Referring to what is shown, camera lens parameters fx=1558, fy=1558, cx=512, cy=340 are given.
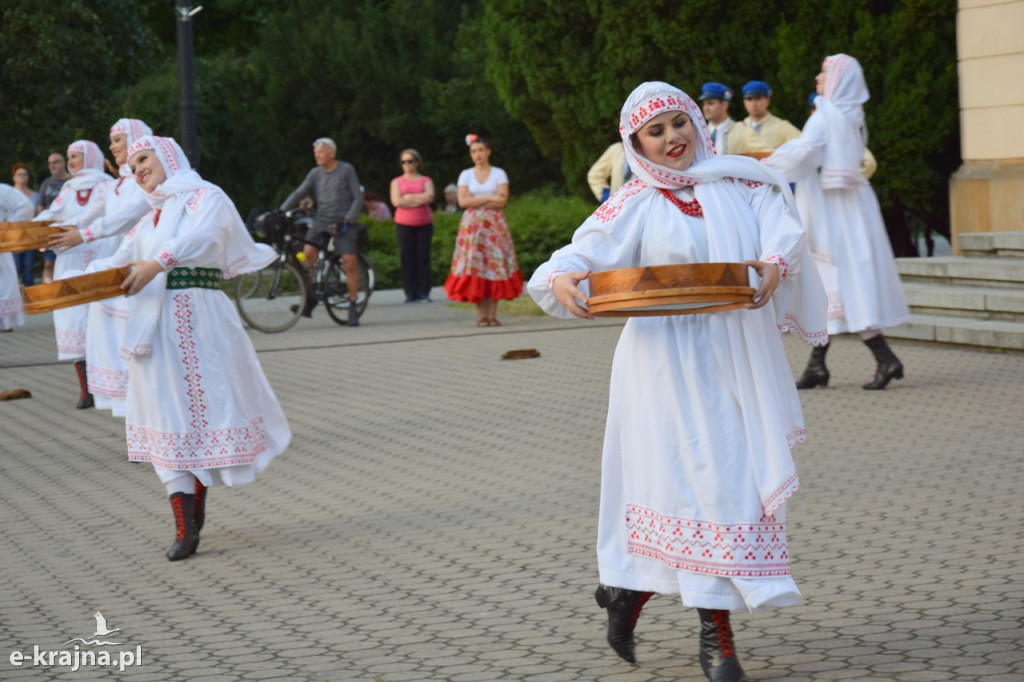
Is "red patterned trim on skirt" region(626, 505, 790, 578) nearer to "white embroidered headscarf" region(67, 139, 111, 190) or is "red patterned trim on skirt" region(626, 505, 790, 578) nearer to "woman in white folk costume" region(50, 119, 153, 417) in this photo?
"woman in white folk costume" region(50, 119, 153, 417)

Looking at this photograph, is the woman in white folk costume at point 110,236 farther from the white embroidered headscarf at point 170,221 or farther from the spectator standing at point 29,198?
the spectator standing at point 29,198

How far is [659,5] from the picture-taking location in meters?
19.7

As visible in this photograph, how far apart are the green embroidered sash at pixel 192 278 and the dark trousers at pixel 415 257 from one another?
1210 centimetres

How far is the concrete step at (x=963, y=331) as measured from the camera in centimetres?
1236

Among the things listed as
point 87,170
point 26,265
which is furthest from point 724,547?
point 26,265

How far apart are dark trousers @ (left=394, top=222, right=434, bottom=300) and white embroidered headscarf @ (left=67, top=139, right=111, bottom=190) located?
703 centimetres

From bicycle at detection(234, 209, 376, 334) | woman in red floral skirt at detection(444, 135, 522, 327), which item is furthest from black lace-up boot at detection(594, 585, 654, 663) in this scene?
bicycle at detection(234, 209, 376, 334)

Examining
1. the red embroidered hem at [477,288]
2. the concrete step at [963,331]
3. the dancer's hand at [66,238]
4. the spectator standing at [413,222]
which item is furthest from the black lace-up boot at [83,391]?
the spectator standing at [413,222]

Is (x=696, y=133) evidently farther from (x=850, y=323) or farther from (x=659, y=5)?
(x=659, y=5)

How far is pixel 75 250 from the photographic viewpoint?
12891 mm

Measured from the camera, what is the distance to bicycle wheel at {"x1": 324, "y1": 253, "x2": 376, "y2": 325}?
58.3 ft

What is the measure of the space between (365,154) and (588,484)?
97.3 feet

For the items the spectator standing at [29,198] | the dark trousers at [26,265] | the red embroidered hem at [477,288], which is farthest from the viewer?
the dark trousers at [26,265]

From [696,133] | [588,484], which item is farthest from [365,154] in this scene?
[696,133]
